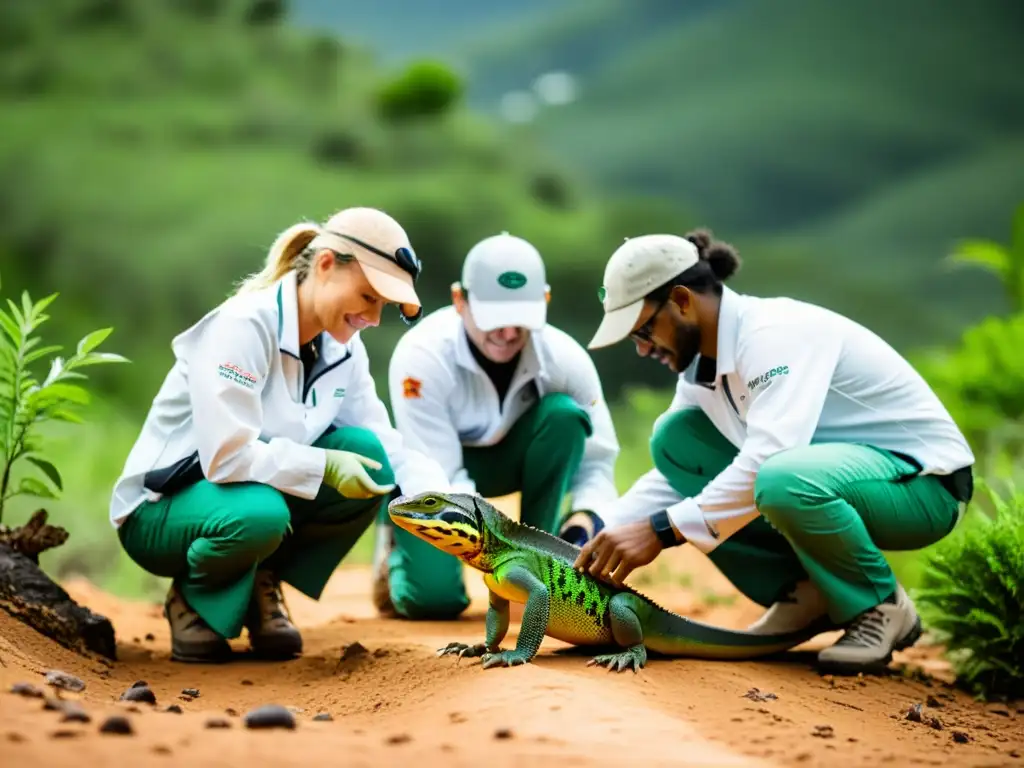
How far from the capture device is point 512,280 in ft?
16.6

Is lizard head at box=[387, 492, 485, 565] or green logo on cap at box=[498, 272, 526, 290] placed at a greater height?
green logo on cap at box=[498, 272, 526, 290]

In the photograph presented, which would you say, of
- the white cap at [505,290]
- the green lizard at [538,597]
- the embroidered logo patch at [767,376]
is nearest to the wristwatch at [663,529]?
the green lizard at [538,597]

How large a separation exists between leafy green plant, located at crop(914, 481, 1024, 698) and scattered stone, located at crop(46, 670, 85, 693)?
9.80 ft

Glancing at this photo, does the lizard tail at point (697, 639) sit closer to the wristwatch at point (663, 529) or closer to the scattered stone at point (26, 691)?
the wristwatch at point (663, 529)

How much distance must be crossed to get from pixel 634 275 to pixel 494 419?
1.47m

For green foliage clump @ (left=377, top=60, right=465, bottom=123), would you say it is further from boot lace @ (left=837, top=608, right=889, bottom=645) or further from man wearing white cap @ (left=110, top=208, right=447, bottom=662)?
boot lace @ (left=837, top=608, right=889, bottom=645)

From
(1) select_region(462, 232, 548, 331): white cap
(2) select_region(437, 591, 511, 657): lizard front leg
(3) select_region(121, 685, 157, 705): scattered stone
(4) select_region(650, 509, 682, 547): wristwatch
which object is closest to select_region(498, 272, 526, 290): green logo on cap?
(1) select_region(462, 232, 548, 331): white cap

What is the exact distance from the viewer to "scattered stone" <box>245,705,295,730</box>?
286cm

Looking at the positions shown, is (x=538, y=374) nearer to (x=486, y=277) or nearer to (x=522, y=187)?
(x=486, y=277)

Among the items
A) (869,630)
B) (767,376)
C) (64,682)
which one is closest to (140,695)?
(64,682)

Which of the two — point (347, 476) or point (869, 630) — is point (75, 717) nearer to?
point (347, 476)

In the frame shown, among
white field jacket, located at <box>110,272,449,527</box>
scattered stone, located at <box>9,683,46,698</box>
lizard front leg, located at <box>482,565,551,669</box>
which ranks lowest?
scattered stone, located at <box>9,683,46,698</box>

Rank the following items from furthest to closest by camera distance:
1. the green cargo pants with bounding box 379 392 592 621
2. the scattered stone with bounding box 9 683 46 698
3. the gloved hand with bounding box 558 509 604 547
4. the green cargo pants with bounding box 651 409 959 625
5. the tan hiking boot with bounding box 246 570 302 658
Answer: the green cargo pants with bounding box 379 392 592 621 < the gloved hand with bounding box 558 509 604 547 < the tan hiking boot with bounding box 246 570 302 658 < the green cargo pants with bounding box 651 409 959 625 < the scattered stone with bounding box 9 683 46 698

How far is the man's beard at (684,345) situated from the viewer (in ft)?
14.0
